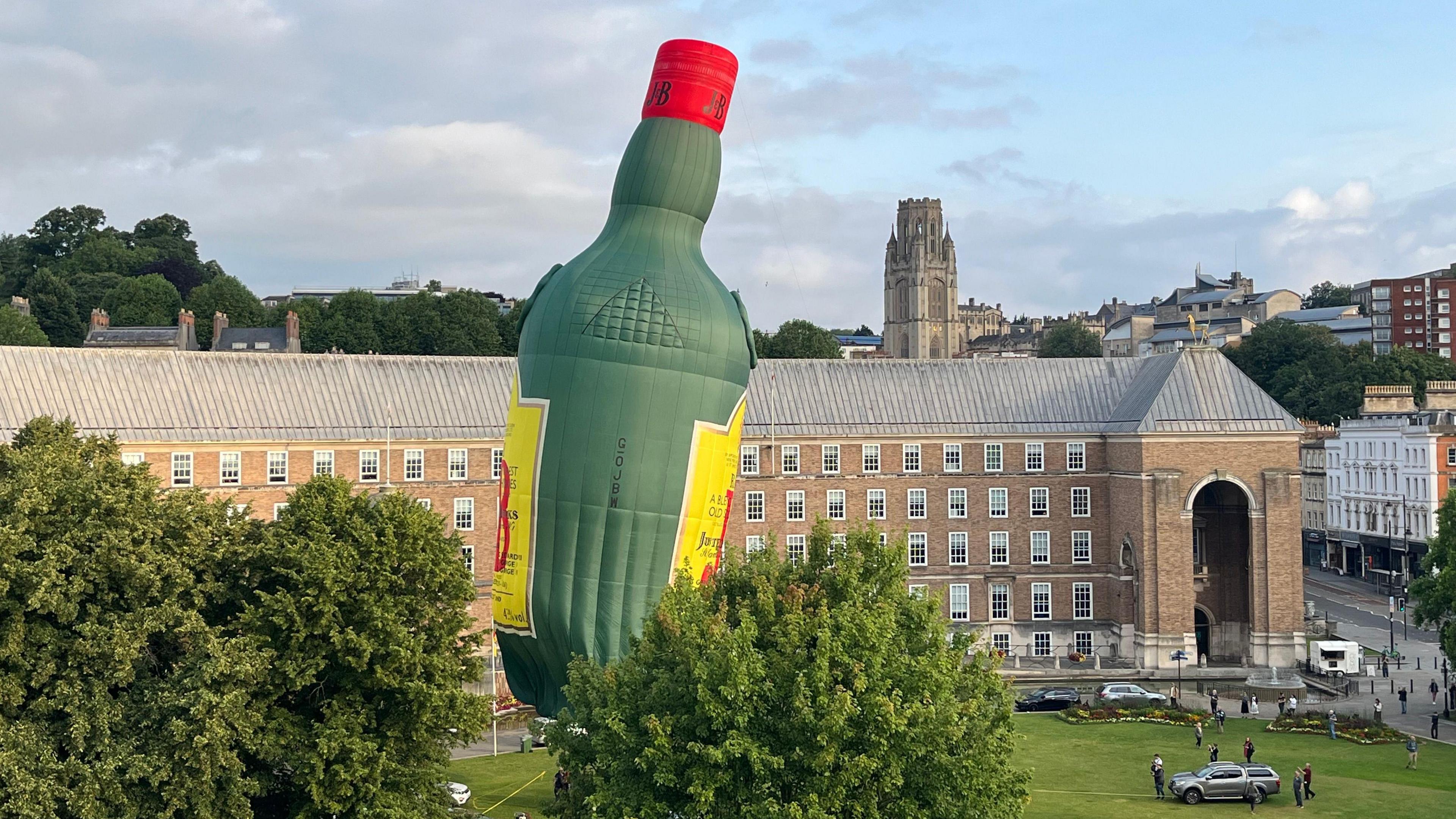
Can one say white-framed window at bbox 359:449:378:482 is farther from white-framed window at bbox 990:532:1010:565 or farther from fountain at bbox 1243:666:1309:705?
fountain at bbox 1243:666:1309:705

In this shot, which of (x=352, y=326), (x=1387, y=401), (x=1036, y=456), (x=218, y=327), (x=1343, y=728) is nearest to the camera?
(x=1343, y=728)

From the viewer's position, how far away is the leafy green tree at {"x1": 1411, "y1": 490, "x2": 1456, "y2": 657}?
7019 cm

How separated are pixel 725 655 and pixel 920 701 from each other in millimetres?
4679

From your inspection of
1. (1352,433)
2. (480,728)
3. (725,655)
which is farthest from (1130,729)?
(1352,433)

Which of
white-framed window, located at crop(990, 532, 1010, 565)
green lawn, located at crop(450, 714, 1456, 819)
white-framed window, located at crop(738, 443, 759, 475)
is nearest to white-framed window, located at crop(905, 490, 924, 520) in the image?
white-framed window, located at crop(990, 532, 1010, 565)

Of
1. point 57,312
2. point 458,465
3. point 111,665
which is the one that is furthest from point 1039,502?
point 57,312

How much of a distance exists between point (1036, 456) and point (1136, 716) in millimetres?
18881

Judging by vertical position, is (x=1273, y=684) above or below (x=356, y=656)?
below

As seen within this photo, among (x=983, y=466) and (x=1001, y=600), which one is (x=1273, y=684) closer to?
(x=1001, y=600)

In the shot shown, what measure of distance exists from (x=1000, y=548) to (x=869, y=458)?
8924mm

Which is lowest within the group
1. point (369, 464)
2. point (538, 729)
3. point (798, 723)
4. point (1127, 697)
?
point (1127, 697)

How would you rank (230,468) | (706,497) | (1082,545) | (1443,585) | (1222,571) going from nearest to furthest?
(706,497) < (1443,585) < (230,468) < (1082,545) < (1222,571)

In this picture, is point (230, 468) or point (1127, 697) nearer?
point (1127, 697)

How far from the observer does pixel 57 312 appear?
155125mm
